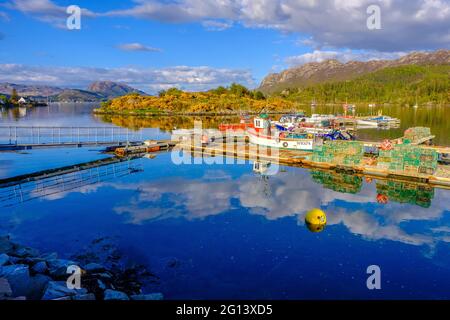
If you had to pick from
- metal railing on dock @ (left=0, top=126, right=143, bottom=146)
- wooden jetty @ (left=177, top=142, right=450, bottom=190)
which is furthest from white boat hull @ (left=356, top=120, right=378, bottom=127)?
metal railing on dock @ (left=0, top=126, right=143, bottom=146)

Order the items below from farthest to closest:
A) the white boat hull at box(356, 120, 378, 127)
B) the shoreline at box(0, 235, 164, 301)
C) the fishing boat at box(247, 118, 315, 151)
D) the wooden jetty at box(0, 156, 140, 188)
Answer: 1. the white boat hull at box(356, 120, 378, 127)
2. the fishing boat at box(247, 118, 315, 151)
3. the wooden jetty at box(0, 156, 140, 188)
4. the shoreline at box(0, 235, 164, 301)

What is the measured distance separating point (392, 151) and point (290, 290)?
18939 mm

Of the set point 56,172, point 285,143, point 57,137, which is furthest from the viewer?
point 57,137

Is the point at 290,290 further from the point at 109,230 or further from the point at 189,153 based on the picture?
the point at 189,153

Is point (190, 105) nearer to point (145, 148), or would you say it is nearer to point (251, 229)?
point (145, 148)

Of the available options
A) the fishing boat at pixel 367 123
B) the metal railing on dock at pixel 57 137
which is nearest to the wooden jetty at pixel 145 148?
the metal railing on dock at pixel 57 137

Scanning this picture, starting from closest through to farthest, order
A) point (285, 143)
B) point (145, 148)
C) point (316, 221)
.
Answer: point (316, 221)
point (285, 143)
point (145, 148)

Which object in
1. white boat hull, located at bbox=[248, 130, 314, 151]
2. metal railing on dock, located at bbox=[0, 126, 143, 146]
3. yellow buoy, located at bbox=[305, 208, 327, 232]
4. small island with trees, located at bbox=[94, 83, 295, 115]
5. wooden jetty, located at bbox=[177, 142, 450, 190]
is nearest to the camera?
yellow buoy, located at bbox=[305, 208, 327, 232]

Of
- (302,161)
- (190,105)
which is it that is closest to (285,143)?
(302,161)

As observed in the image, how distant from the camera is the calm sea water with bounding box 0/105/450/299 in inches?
504

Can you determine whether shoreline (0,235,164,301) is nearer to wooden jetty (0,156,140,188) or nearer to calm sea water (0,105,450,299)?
calm sea water (0,105,450,299)

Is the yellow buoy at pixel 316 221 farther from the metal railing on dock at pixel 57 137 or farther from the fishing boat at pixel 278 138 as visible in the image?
the metal railing on dock at pixel 57 137

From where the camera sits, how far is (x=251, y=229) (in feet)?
57.9
